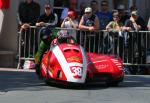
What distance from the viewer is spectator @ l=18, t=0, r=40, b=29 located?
17.8m

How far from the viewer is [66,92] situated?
12.7 metres

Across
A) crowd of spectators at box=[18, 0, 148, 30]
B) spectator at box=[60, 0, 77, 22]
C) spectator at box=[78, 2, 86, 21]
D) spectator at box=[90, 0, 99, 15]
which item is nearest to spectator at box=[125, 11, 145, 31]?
crowd of spectators at box=[18, 0, 148, 30]

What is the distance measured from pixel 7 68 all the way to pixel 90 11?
3.06 m

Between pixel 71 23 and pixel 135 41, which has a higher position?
pixel 71 23

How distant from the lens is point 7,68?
17812mm

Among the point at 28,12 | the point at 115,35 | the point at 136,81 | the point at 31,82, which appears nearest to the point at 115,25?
the point at 115,35

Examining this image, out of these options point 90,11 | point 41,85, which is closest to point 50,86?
point 41,85

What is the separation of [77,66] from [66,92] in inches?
26.2

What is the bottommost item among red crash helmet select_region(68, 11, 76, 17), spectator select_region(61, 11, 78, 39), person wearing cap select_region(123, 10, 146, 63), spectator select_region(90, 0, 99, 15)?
person wearing cap select_region(123, 10, 146, 63)

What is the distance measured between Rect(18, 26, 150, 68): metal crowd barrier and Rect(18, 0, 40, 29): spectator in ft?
1.14

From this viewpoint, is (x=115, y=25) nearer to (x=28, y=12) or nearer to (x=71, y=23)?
(x=71, y=23)

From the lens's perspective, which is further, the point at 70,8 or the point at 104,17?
the point at 70,8

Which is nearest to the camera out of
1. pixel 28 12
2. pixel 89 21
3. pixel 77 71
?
pixel 77 71

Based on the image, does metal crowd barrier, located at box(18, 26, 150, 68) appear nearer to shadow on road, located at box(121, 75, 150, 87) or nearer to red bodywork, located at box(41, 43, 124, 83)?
shadow on road, located at box(121, 75, 150, 87)
